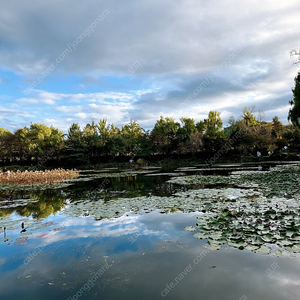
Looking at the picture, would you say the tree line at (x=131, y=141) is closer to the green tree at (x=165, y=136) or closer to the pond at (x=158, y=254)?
the green tree at (x=165, y=136)

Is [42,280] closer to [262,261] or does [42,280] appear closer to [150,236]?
[150,236]

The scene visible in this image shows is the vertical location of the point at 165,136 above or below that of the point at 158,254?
above

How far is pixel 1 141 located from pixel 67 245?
4076 centimetres

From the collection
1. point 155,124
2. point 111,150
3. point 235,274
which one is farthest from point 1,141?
point 235,274

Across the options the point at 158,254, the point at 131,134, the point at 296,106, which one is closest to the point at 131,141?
the point at 131,134

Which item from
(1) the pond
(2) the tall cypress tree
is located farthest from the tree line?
(1) the pond

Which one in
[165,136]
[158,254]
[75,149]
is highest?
[165,136]

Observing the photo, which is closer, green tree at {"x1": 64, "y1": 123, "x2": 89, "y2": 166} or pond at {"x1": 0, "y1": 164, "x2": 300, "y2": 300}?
pond at {"x1": 0, "y1": 164, "x2": 300, "y2": 300}

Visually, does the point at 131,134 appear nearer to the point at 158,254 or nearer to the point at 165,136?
the point at 165,136

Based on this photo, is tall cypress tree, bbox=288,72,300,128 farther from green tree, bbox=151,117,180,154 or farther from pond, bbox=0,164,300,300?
green tree, bbox=151,117,180,154

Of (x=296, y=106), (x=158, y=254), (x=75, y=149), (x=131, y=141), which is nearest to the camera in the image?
(x=158, y=254)

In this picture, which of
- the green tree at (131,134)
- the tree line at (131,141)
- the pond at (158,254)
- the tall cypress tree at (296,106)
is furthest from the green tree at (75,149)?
the pond at (158,254)

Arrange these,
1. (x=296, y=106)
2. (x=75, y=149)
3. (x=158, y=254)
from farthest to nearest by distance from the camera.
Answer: (x=75, y=149) → (x=296, y=106) → (x=158, y=254)

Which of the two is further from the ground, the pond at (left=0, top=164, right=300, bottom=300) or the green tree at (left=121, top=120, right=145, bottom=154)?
the green tree at (left=121, top=120, right=145, bottom=154)
